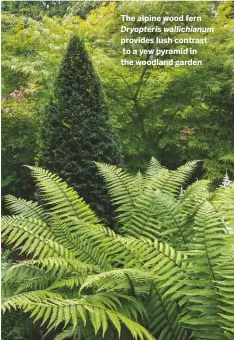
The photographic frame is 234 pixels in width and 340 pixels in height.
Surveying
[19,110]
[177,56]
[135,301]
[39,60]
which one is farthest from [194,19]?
[135,301]

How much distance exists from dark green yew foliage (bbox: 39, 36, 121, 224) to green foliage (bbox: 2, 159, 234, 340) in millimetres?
439

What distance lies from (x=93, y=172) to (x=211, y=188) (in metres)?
2.28

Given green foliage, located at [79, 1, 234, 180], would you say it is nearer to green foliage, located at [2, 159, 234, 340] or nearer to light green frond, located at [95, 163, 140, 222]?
light green frond, located at [95, 163, 140, 222]

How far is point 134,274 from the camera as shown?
195 cm

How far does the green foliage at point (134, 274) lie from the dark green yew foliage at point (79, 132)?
439 mm

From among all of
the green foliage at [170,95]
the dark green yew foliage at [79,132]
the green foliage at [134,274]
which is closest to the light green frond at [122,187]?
the green foliage at [134,274]

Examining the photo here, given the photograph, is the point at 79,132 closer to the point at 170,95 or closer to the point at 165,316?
the point at 165,316

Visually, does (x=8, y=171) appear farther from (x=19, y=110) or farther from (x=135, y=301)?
(x=135, y=301)

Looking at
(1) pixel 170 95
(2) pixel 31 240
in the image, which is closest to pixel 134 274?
(2) pixel 31 240

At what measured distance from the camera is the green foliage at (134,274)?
1.78m

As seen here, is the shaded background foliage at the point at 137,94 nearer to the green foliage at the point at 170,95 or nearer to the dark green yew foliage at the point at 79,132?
the green foliage at the point at 170,95

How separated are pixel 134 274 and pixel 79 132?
153 cm

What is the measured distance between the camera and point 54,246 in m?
2.17

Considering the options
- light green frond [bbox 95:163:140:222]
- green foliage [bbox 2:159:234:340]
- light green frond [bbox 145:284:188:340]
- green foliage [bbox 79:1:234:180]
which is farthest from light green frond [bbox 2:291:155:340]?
green foliage [bbox 79:1:234:180]
